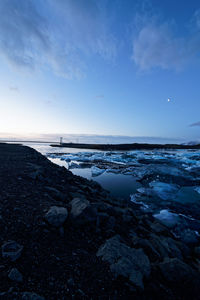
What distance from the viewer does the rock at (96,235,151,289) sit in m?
2.11

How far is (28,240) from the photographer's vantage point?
232 cm

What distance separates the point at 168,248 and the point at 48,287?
318cm

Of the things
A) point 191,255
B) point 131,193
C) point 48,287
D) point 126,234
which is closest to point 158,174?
point 131,193

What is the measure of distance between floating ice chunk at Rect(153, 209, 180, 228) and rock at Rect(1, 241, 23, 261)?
18.4 feet

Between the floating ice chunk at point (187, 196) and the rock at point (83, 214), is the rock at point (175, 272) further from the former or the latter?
the floating ice chunk at point (187, 196)

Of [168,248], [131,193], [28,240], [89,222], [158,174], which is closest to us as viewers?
[28,240]

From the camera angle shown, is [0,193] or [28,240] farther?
[0,193]

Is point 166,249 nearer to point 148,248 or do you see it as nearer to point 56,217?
point 148,248

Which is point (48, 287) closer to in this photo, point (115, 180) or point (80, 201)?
point (80, 201)

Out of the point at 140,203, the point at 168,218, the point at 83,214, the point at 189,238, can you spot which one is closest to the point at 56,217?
the point at 83,214

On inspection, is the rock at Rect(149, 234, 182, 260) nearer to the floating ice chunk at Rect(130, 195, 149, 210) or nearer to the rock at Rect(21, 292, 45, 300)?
the rock at Rect(21, 292, 45, 300)

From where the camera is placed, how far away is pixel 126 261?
2.29m

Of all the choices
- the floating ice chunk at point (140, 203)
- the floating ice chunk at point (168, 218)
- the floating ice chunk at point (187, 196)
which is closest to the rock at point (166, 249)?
the floating ice chunk at point (168, 218)

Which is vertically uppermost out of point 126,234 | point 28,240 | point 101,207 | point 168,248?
point 28,240
